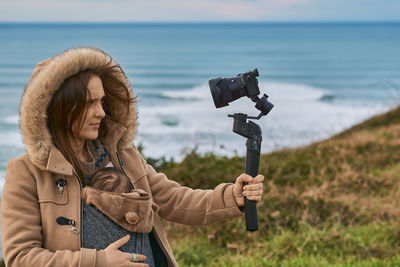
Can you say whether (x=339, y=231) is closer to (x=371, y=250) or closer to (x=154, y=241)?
(x=371, y=250)

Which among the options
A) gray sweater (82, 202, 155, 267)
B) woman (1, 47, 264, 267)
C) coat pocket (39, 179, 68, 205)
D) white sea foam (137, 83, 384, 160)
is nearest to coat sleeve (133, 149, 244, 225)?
woman (1, 47, 264, 267)

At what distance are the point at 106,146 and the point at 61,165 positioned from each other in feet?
1.09

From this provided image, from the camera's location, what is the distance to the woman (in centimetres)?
216

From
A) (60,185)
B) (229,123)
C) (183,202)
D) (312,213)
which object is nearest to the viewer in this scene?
(60,185)

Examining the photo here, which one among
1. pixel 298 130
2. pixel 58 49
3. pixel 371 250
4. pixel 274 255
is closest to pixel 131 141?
pixel 274 255

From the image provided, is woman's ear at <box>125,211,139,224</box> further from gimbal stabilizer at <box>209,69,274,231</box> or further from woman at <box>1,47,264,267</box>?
gimbal stabilizer at <box>209,69,274,231</box>

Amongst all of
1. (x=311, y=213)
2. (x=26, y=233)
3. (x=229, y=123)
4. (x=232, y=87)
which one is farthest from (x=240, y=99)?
(x=26, y=233)

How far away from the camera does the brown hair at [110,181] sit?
2346 mm

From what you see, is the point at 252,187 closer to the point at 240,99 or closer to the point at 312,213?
the point at 312,213

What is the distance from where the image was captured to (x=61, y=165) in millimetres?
2229

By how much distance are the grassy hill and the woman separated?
2.74 m

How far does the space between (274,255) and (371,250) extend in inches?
35.5

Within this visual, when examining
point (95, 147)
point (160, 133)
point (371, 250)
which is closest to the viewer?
point (95, 147)

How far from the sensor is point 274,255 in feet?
17.1
